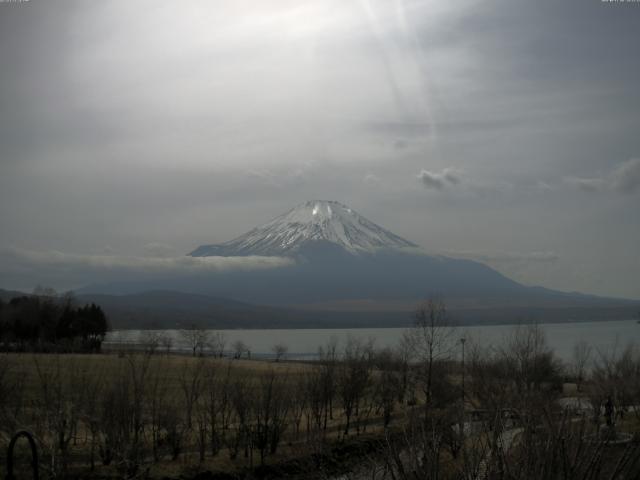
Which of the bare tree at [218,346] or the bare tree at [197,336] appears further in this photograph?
the bare tree at [197,336]

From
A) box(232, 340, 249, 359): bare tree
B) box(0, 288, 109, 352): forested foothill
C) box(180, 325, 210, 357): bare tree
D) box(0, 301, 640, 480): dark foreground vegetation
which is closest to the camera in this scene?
box(0, 301, 640, 480): dark foreground vegetation

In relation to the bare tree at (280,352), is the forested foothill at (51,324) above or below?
above

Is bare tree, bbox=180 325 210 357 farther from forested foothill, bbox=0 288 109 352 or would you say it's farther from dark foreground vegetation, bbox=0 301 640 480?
dark foreground vegetation, bbox=0 301 640 480

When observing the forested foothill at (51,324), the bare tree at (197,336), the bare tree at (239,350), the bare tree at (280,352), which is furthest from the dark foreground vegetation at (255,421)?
the bare tree at (197,336)

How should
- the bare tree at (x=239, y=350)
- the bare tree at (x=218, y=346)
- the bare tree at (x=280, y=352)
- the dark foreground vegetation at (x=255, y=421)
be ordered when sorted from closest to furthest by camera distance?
the dark foreground vegetation at (x=255, y=421) < the bare tree at (x=218, y=346) < the bare tree at (x=239, y=350) < the bare tree at (x=280, y=352)

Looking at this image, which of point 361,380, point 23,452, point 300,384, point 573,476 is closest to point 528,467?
point 573,476

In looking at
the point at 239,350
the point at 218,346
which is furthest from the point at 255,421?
the point at 218,346

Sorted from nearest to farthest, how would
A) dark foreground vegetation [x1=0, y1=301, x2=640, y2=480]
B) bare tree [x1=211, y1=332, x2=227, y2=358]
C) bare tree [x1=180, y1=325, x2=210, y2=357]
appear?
dark foreground vegetation [x1=0, y1=301, x2=640, y2=480] → bare tree [x1=211, y1=332, x2=227, y2=358] → bare tree [x1=180, y1=325, x2=210, y2=357]

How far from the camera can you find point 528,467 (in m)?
8.64

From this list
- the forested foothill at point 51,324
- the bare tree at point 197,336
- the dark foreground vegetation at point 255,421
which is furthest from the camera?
the bare tree at point 197,336

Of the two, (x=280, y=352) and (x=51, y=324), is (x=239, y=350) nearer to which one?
(x=280, y=352)

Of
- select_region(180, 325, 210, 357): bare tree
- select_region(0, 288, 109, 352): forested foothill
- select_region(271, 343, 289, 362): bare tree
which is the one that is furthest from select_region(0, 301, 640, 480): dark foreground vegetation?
select_region(180, 325, 210, 357): bare tree

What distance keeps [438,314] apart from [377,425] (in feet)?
57.1

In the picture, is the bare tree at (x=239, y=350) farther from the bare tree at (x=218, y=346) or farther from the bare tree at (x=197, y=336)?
the bare tree at (x=197, y=336)
